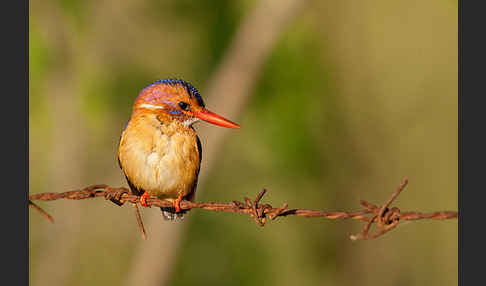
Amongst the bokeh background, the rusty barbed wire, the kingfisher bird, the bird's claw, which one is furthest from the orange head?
the bokeh background

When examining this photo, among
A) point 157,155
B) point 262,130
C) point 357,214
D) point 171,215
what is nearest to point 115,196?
point 157,155

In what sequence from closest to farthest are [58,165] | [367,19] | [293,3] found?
[293,3] → [58,165] → [367,19]

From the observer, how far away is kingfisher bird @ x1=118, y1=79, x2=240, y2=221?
2723 millimetres

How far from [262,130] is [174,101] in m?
5.22

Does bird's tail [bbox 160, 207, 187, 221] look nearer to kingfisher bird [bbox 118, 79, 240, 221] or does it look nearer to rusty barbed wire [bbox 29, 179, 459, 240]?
kingfisher bird [bbox 118, 79, 240, 221]

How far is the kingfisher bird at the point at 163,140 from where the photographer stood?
272 cm

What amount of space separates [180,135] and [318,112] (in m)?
5.36

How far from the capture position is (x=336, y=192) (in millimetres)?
7918

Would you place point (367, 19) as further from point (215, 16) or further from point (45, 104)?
point (45, 104)

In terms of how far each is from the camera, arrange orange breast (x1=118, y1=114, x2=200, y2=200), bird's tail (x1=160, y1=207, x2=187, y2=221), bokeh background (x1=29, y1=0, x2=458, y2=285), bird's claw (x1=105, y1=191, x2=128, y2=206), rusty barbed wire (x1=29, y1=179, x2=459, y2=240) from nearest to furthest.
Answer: rusty barbed wire (x1=29, y1=179, x2=459, y2=240) → bird's claw (x1=105, y1=191, x2=128, y2=206) → orange breast (x1=118, y1=114, x2=200, y2=200) → bird's tail (x1=160, y1=207, x2=187, y2=221) → bokeh background (x1=29, y1=0, x2=458, y2=285)

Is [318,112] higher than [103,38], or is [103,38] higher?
[103,38]

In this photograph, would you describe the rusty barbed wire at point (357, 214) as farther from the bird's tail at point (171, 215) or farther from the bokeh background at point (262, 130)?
the bokeh background at point (262, 130)

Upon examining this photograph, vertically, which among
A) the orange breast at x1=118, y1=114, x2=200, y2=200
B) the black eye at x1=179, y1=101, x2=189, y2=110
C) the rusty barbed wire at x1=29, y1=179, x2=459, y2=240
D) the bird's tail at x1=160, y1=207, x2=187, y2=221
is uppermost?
the black eye at x1=179, y1=101, x2=189, y2=110

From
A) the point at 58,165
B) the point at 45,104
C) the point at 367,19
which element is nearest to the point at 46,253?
the point at 58,165
